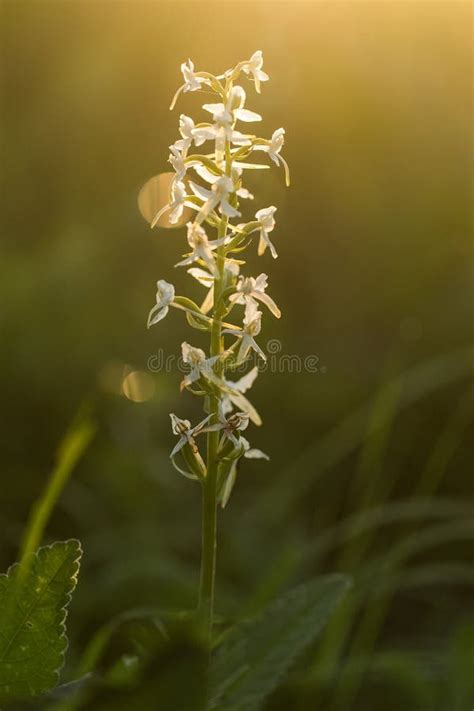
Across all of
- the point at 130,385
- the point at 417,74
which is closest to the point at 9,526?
the point at 130,385

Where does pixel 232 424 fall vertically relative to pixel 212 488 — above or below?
above

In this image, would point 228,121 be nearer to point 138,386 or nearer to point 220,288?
point 220,288

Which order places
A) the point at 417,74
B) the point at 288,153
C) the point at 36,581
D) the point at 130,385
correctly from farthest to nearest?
the point at 417,74 < the point at 288,153 < the point at 130,385 < the point at 36,581

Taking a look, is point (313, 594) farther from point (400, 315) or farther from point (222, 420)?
point (400, 315)

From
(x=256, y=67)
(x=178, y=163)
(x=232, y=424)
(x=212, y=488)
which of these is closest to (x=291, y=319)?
(x=256, y=67)

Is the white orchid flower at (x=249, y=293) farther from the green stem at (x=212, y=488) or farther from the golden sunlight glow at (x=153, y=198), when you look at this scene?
the golden sunlight glow at (x=153, y=198)
